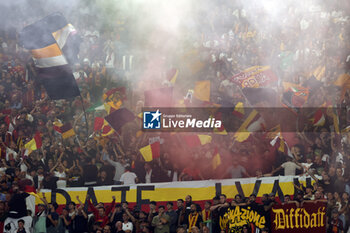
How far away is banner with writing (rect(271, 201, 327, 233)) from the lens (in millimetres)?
5898

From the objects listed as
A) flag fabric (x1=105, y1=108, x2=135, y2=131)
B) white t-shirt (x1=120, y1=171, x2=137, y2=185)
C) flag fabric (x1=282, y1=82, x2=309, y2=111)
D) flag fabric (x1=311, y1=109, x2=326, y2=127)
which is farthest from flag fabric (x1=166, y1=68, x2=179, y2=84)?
flag fabric (x1=311, y1=109, x2=326, y2=127)

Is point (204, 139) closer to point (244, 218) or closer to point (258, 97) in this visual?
point (258, 97)

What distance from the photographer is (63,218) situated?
564cm

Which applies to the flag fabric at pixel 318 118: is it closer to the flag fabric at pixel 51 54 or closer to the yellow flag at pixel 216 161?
the yellow flag at pixel 216 161

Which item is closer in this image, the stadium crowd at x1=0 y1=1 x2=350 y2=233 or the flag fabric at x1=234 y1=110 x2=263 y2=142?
the stadium crowd at x1=0 y1=1 x2=350 y2=233

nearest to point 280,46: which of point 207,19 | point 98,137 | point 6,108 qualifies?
point 207,19

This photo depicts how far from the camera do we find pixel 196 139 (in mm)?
6270

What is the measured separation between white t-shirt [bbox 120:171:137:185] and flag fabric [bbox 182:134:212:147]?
3.18 ft

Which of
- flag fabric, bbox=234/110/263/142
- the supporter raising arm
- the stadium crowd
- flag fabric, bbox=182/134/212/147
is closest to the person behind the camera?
the supporter raising arm

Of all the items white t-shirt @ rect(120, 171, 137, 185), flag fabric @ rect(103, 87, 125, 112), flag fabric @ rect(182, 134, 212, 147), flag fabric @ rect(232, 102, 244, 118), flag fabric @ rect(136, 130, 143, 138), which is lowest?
white t-shirt @ rect(120, 171, 137, 185)

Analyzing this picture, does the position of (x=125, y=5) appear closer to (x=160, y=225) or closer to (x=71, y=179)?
(x=71, y=179)

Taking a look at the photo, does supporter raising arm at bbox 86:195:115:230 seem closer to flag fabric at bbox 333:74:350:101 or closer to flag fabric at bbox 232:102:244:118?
flag fabric at bbox 232:102:244:118

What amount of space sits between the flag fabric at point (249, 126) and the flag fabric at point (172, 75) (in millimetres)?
1308

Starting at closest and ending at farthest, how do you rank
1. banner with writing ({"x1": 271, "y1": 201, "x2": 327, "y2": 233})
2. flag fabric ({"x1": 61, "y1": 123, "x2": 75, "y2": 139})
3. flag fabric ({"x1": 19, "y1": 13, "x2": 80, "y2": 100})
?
banner with writing ({"x1": 271, "y1": 201, "x2": 327, "y2": 233}) < flag fabric ({"x1": 19, "y1": 13, "x2": 80, "y2": 100}) < flag fabric ({"x1": 61, "y1": 123, "x2": 75, "y2": 139})
